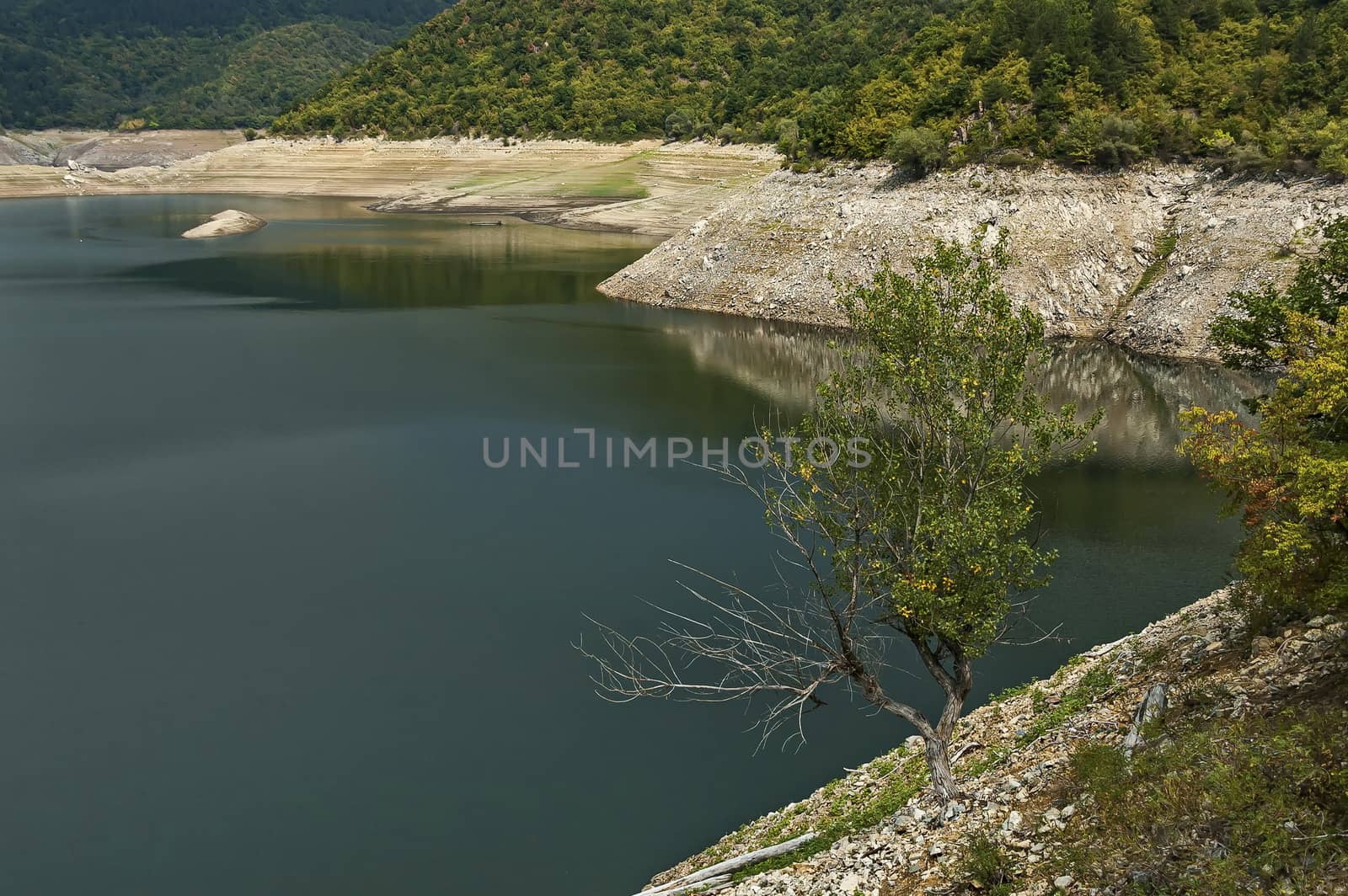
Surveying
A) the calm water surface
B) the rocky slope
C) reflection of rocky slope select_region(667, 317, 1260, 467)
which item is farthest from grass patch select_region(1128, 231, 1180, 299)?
the rocky slope

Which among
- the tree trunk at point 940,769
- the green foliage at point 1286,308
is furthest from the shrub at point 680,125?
the tree trunk at point 940,769

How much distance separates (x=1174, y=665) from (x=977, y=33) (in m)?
55.2

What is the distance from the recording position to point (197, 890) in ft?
54.2

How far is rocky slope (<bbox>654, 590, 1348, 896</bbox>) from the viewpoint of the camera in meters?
13.4

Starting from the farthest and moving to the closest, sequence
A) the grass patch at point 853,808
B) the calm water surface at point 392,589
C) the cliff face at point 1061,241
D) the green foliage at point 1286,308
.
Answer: the cliff face at point 1061,241
the green foliage at point 1286,308
the calm water surface at point 392,589
the grass patch at point 853,808

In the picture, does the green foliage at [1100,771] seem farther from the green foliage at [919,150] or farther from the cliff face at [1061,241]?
the green foliage at [919,150]

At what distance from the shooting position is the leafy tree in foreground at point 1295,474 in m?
14.0

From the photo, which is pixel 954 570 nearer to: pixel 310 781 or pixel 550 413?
pixel 310 781

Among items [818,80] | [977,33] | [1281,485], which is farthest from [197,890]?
[818,80]

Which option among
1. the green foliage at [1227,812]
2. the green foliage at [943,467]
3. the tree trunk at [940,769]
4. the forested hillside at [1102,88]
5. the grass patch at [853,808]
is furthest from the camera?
the forested hillside at [1102,88]

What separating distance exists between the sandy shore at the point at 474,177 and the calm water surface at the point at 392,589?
50.0 meters

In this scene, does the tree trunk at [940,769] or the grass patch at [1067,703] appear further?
the grass patch at [1067,703]

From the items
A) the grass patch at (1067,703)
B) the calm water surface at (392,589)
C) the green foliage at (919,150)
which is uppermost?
the green foliage at (919,150)

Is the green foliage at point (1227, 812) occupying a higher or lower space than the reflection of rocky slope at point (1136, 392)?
Answer: higher
